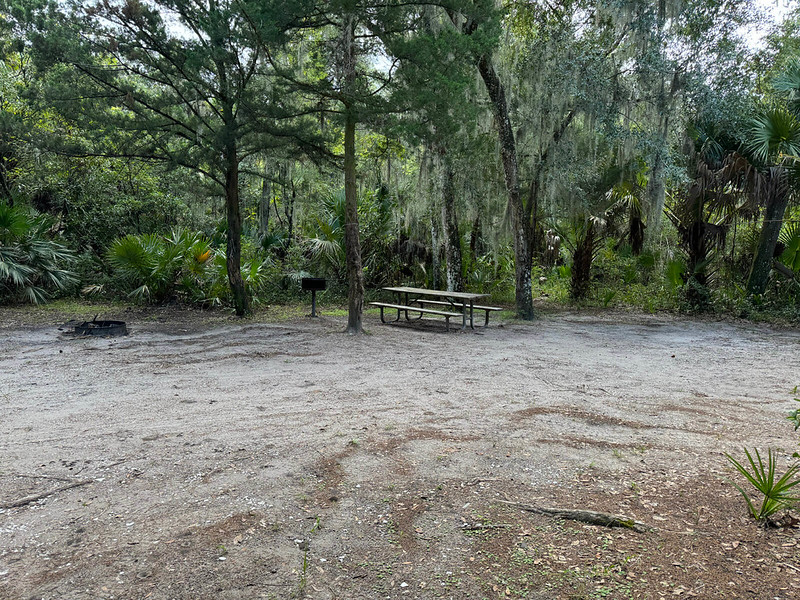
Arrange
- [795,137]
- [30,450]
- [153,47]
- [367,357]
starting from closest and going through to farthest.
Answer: [30,450] → [367,357] → [153,47] → [795,137]

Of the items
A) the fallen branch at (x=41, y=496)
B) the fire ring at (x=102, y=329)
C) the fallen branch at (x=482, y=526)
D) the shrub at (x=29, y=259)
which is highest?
the shrub at (x=29, y=259)

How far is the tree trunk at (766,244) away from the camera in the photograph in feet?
35.5

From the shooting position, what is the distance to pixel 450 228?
12234 millimetres

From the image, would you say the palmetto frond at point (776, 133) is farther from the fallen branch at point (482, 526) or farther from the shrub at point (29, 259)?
the shrub at point (29, 259)

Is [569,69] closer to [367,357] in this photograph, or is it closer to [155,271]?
[367,357]

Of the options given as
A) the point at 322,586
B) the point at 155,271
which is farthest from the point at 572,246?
the point at 322,586

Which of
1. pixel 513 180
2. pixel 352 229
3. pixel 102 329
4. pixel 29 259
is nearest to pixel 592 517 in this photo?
pixel 352 229

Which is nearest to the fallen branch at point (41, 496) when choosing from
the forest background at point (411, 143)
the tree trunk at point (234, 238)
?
the forest background at point (411, 143)

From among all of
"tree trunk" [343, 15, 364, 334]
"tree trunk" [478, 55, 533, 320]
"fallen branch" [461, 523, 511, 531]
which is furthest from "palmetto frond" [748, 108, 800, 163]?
"fallen branch" [461, 523, 511, 531]

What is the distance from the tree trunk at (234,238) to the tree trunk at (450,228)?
414cm

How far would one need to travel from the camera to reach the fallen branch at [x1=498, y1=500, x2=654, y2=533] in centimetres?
256

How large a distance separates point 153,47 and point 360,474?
850cm

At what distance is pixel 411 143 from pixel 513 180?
12.9 feet

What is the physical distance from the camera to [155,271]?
11.5 metres
